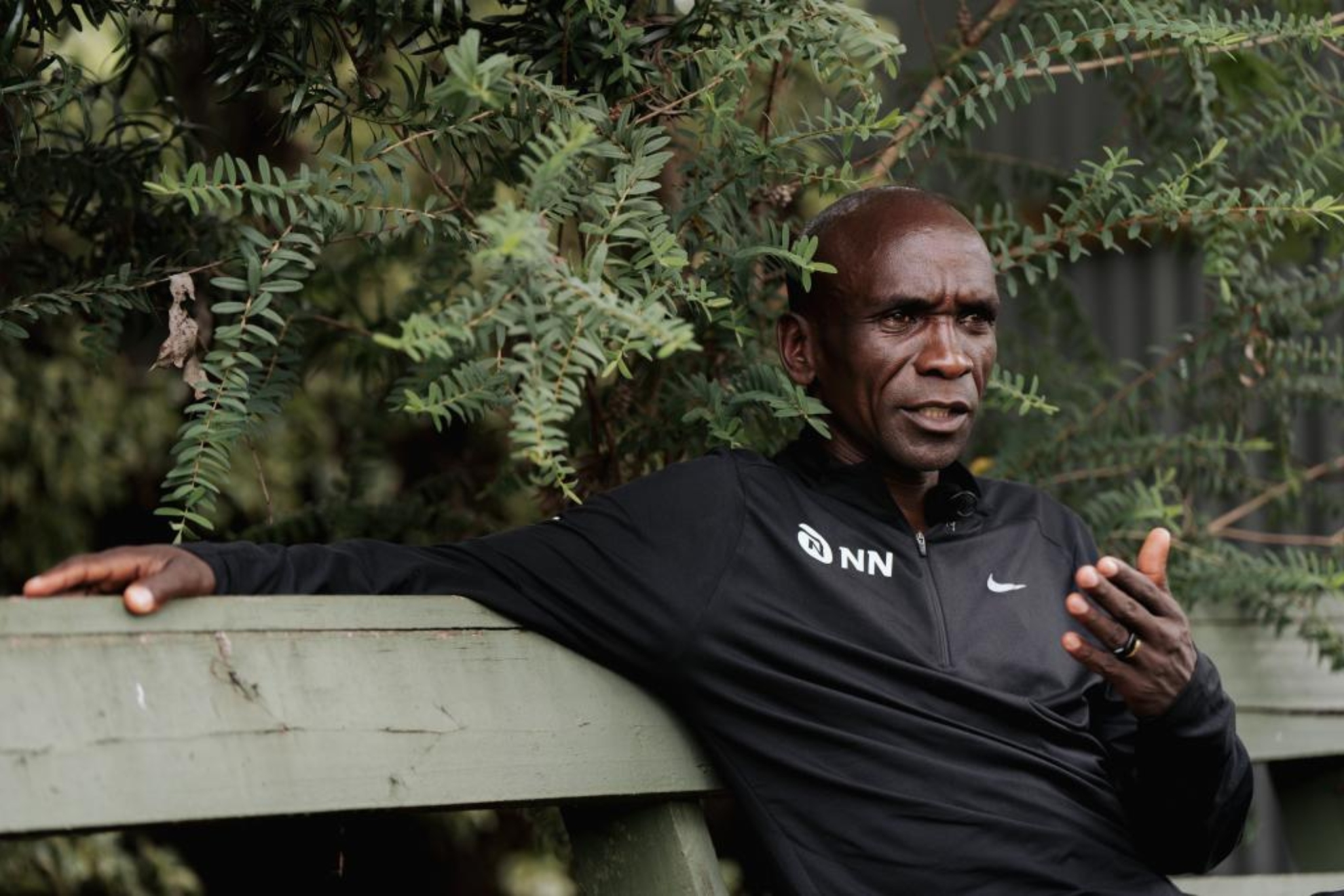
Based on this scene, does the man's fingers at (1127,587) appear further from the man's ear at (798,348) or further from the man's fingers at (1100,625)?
the man's ear at (798,348)

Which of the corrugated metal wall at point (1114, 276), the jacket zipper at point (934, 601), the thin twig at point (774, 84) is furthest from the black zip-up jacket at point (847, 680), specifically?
the corrugated metal wall at point (1114, 276)

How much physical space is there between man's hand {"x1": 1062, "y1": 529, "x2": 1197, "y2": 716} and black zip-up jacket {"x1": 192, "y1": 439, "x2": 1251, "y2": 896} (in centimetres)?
7

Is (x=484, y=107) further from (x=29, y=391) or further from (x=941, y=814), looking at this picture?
(x=29, y=391)

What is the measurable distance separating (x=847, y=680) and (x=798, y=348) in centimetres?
52

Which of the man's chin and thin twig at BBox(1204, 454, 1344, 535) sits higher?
the man's chin

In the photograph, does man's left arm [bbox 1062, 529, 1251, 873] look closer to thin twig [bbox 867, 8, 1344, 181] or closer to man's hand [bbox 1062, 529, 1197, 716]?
man's hand [bbox 1062, 529, 1197, 716]

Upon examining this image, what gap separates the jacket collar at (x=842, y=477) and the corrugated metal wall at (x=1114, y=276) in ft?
8.00

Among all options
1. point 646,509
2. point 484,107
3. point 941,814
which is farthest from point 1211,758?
point 484,107

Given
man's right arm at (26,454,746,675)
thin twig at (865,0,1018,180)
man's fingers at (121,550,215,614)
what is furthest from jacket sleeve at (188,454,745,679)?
thin twig at (865,0,1018,180)

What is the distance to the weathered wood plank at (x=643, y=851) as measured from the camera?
2020 millimetres

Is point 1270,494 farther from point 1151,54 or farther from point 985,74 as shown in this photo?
point 985,74

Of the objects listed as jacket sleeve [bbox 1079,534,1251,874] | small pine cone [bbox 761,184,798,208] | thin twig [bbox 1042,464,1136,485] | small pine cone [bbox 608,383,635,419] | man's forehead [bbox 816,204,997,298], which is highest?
small pine cone [bbox 761,184,798,208]

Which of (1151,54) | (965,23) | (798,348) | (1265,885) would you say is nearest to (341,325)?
(798,348)

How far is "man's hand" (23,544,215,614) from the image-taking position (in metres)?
1.63
